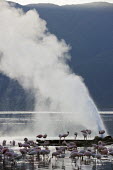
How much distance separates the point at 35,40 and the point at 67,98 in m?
13.4

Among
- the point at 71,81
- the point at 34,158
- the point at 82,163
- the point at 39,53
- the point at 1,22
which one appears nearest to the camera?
the point at 82,163

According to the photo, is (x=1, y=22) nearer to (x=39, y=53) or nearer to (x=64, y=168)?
(x=39, y=53)

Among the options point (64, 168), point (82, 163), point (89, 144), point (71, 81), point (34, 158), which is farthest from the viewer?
point (71, 81)

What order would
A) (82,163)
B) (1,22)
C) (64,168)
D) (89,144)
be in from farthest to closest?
(1,22) < (89,144) < (82,163) < (64,168)

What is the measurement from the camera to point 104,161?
42.9 metres

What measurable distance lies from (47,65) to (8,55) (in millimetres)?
8098

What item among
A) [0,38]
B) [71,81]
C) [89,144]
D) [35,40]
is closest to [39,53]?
[35,40]

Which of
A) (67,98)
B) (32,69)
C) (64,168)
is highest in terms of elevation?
(32,69)

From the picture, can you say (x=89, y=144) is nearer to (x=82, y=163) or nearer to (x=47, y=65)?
(x=82, y=163)

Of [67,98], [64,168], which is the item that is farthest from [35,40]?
[64,168]

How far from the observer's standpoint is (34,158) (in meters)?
44.8

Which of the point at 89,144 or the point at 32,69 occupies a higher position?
the point at 32,69

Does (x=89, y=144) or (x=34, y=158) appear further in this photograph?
(x=89, y=144)

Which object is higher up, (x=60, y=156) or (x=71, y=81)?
(x=71, y=81)
